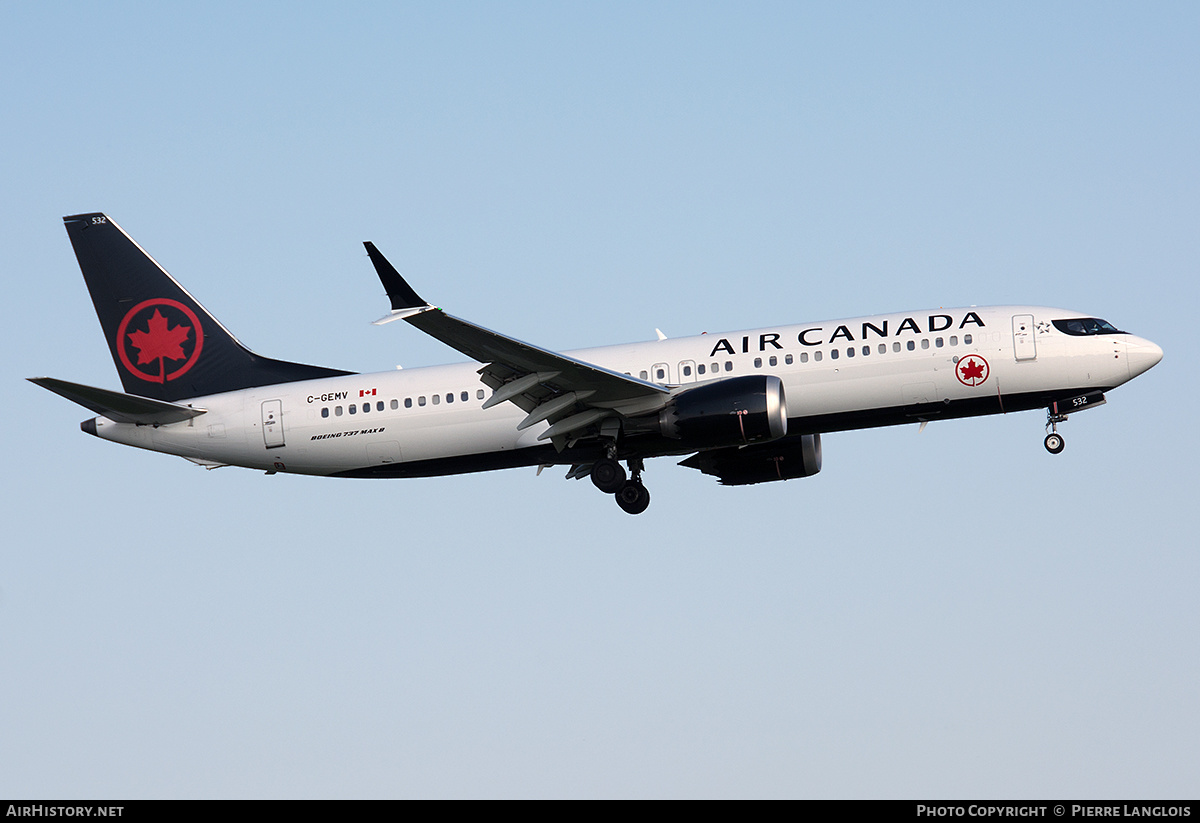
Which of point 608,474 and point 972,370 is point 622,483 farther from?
point 972,370

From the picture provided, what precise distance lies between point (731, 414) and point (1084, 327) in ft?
32.3

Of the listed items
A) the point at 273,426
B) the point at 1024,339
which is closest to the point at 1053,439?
the point at 1024,339

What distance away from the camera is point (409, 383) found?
38.8m

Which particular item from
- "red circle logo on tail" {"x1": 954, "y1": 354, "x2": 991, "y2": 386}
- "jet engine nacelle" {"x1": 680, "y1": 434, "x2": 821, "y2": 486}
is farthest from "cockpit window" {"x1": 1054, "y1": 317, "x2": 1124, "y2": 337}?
"jet engine nacelle" {"x1": 680, "y1": 434, "x2": 821, "y2": 486}

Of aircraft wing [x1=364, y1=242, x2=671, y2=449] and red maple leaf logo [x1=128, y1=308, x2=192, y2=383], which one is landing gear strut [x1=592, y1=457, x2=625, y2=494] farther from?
red maple leaf logo [x1=128, y1=308, x2=192, y2=383]

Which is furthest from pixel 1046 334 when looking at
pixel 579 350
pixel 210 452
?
pixel 210 452

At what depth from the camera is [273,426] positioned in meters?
39.3

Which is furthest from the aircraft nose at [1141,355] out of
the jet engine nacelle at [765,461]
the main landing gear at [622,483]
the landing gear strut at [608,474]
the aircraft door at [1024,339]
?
the landing gear strut at [608,474]

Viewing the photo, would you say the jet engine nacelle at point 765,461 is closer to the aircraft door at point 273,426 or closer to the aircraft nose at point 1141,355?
the aircraft nose at point 1141,355

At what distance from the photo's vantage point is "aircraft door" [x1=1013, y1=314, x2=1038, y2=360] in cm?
3594

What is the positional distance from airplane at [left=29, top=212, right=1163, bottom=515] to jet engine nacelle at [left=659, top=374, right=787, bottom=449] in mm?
46

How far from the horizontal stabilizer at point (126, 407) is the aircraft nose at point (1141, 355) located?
25.4m
